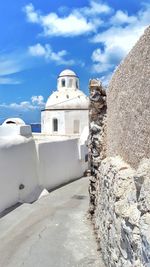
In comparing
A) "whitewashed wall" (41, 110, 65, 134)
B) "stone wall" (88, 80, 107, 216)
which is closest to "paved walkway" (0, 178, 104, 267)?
"stone wall" (88, 80, 107, 216)

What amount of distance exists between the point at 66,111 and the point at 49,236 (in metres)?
25.0

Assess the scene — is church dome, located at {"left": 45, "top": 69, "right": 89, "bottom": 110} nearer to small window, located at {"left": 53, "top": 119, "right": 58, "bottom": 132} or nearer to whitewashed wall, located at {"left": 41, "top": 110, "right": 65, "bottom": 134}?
whitewashed wall, located at {"left": 41, "top": 110, "right": 65, "bottom": 134}

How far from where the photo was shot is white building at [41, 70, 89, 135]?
35.1m

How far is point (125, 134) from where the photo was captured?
7480 mm

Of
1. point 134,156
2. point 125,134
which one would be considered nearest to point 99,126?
point 125,134

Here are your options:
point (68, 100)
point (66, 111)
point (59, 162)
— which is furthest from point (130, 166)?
point (68, 100)

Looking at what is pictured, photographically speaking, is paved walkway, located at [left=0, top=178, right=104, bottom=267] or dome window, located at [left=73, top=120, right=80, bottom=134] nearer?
paved walkway, located at [left=0, top=178, right=104, bottom=267]

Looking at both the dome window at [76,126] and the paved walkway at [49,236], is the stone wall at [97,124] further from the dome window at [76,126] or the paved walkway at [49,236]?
the dome window at [76,126]

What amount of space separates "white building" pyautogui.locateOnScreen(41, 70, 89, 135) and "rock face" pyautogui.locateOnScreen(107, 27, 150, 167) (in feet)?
84.9

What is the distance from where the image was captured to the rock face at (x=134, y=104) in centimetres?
561

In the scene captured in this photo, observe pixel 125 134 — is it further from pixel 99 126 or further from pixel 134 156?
pixel 99 126

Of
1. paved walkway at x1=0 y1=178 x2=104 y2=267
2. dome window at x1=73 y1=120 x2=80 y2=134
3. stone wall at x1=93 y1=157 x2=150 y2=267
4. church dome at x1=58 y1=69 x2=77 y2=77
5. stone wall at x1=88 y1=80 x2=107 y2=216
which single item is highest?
church dome at x1=58 y1=69 x2=77 y2=77

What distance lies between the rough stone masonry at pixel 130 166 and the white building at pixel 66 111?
25511mm

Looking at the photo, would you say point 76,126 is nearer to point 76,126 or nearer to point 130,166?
point 76,126
